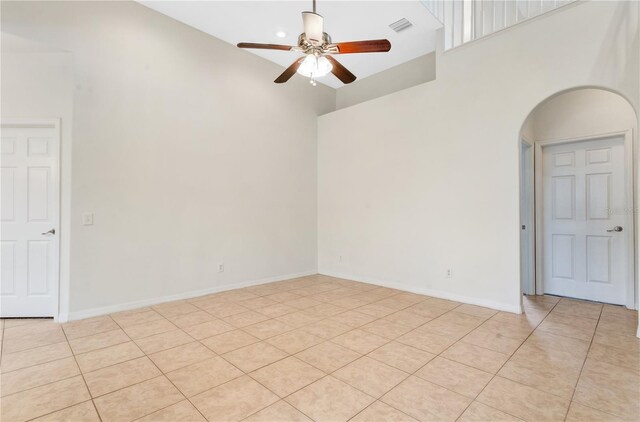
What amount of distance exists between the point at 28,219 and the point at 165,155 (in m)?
1.63

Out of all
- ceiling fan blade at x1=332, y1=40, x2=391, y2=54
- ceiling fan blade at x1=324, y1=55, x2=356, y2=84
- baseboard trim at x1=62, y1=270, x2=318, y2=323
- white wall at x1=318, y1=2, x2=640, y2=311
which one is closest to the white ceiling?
white wall at x1=318, y1=2, x2=640, y2=311

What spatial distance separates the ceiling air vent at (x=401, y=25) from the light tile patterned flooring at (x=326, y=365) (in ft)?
12.6

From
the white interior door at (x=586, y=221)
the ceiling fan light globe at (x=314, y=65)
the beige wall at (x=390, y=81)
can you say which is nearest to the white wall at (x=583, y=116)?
the white interior door at (x=586, y=221)

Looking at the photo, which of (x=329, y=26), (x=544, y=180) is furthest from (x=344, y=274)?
(x=329, y=26)

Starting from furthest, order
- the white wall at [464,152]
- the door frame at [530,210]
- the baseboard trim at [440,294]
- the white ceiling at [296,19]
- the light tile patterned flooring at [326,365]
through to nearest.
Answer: the door frame at [530,210]
the white ceiling at [296,19]
the baseboard trim at [440,294]
the white wall at [464,152]
the light tile patterned flooring at [326,365]

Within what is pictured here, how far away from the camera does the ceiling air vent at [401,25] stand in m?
4.09

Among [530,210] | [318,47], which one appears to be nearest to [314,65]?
[318,47]

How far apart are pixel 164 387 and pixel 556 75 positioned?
474 centimetres

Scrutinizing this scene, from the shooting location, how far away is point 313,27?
254 cm

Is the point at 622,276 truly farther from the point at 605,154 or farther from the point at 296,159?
the point at 296,159

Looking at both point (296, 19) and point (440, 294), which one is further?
point (440, 294)

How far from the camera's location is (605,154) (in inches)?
157

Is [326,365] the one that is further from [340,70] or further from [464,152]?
[464,152]

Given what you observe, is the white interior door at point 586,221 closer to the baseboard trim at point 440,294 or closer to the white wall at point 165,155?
the baseboard trim at point 440,294
